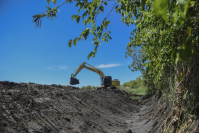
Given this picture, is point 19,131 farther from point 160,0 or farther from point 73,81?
point 73,81

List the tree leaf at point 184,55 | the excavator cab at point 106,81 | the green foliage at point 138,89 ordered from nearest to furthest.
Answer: the tree leaf at point 184,55, the excavator cab at point 106,81, the green foliage at point 138,89

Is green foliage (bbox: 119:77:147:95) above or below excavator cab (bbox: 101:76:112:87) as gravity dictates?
below

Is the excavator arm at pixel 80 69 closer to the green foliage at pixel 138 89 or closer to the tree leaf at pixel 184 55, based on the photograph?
the green foliage at pixel 138 89

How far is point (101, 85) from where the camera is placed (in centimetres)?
1995

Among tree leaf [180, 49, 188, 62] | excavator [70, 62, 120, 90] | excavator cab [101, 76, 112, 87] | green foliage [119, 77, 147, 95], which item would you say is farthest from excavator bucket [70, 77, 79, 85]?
tree leaf [180, 49, 188, 62]

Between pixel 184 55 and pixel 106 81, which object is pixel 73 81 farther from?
pixel 184 55

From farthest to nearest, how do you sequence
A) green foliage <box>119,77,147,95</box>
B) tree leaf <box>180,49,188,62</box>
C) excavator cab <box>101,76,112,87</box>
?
1. green foliage <box>119,77,147,95</box>
2. excavator cab <box>101,76,112,87</box>
3. tree leaf <box>180,49,188,62</box>

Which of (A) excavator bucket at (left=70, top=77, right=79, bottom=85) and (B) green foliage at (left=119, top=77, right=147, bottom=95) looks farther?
(B) green foliage at (left=119, top=77, right=147, bottom=95)

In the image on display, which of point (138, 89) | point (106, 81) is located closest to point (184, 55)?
point (106, 81)

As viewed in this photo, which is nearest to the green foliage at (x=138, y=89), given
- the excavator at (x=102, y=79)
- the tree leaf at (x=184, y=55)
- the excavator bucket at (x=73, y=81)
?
the excavator at (x=102, y=79)

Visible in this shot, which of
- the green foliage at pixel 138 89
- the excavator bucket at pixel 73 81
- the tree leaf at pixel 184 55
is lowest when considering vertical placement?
the green foliage at pixel 138 89

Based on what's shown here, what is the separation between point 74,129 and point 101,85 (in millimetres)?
14417

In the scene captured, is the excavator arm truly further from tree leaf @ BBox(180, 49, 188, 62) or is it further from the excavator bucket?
tree leaf @ BBox(180, 49, 188, 62)

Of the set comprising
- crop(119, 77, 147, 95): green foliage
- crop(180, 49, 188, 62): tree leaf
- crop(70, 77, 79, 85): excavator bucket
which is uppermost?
crop(180, 49, 188, 62): tree leaf
